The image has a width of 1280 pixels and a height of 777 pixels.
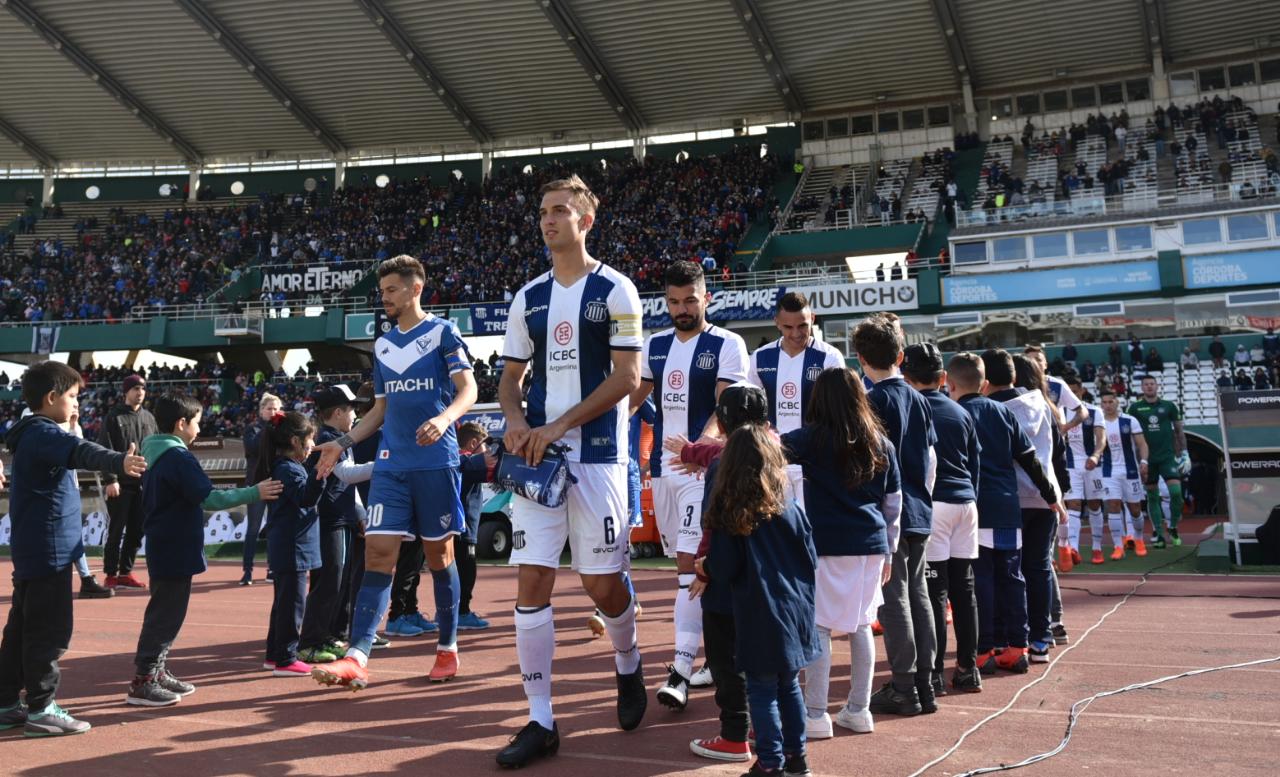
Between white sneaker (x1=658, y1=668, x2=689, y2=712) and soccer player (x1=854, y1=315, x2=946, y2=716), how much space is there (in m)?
0.93

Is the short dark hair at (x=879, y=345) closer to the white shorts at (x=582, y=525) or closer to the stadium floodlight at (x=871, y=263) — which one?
the white shorts at (x=582, y=525)

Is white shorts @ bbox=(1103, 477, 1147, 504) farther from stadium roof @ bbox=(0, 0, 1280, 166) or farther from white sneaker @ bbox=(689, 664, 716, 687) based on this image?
stadium roof @ bbox=(0, 0, 1280, 166)

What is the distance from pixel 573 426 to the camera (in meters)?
4.36

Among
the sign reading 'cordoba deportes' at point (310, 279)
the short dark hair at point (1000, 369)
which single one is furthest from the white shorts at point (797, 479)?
the sign reading 'cordoba deportes' at point (310, 279)

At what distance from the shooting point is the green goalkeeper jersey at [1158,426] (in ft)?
43.7

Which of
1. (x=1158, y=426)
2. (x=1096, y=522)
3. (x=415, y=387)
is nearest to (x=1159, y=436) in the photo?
(x=1158, y=426)

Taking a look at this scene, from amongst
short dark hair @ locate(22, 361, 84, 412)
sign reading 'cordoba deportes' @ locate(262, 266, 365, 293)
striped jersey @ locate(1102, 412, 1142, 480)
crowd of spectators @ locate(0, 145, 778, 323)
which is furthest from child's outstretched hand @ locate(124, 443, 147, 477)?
sign reading 'cordoba deportes' @ locate(262, 266, 365, 293)

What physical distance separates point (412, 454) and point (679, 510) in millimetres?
1531

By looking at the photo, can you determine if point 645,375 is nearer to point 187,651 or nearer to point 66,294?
point 187,651

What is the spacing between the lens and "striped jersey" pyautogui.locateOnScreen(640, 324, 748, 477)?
5672mm

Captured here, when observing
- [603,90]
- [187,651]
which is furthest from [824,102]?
[187,651]

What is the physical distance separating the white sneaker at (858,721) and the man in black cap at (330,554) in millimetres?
3156

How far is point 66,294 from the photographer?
4119 centimetres

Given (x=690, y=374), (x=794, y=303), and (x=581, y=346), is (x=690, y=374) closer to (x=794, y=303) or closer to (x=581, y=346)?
(x=794, y=303)
